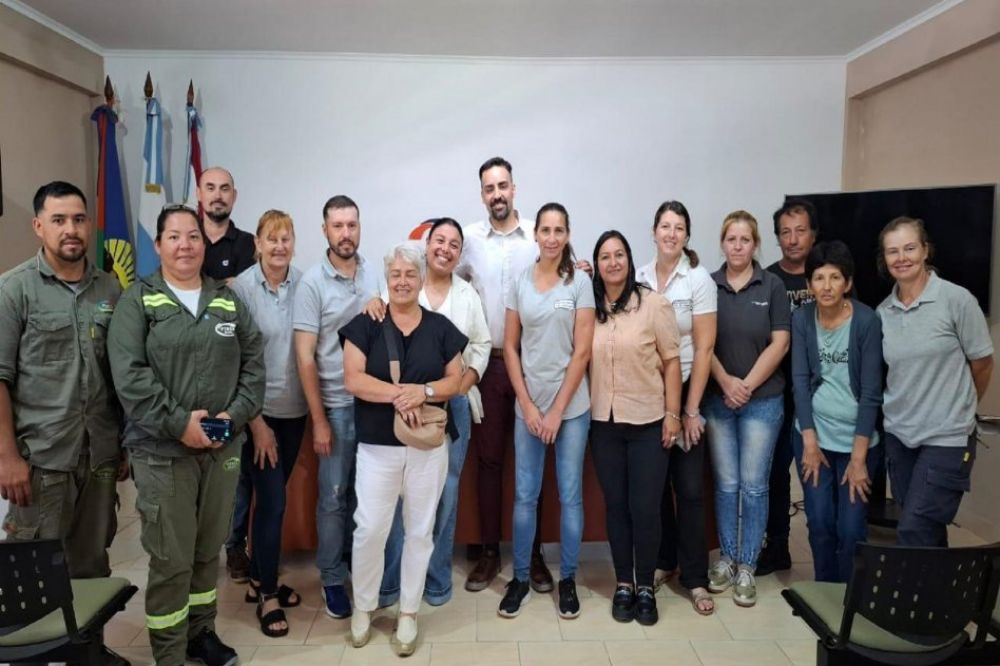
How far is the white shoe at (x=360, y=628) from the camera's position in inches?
109

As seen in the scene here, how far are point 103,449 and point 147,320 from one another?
516 millimetres

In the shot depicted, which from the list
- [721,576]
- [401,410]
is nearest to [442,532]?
[401,410]

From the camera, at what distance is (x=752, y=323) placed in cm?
301

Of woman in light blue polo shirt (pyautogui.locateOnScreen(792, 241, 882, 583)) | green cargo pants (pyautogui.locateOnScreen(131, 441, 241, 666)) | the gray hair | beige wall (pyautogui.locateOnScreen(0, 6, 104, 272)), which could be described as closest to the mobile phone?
green cargo pants (pyautogui.locateOnScreen(131, 441, 241, 666))

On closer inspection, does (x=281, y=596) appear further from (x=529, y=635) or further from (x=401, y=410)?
(x=401, y=410)

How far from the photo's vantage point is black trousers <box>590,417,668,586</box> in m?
2.88

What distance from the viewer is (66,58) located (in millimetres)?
4957

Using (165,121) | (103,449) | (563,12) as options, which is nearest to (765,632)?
(103,449)

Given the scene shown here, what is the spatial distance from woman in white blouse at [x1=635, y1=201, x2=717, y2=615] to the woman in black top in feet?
3.29

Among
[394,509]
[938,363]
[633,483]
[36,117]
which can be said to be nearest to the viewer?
[938,363]

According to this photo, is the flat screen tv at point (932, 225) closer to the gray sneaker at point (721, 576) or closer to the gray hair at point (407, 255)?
the gray sneaker at point (721, 576)

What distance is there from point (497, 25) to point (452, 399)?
9.94ft

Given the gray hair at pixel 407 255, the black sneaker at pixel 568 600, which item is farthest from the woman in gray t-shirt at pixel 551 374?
the gray hair at pixel 407 255

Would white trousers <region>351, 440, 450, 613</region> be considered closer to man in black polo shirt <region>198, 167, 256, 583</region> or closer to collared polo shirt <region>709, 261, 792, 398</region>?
man in black polo shirt <region>198, 167, 256, 583</region>
